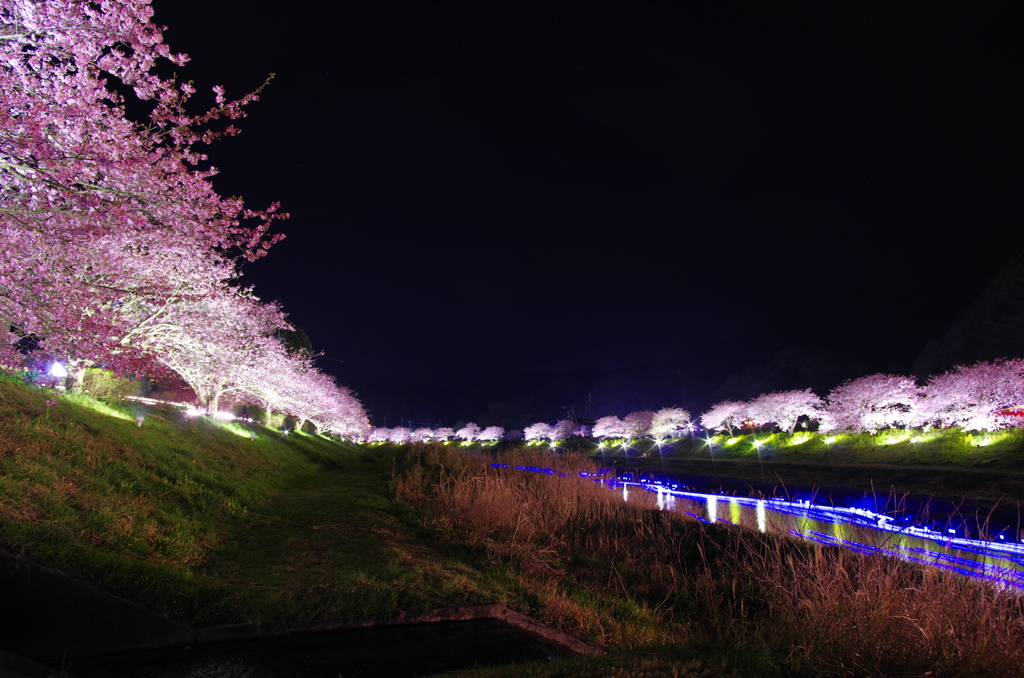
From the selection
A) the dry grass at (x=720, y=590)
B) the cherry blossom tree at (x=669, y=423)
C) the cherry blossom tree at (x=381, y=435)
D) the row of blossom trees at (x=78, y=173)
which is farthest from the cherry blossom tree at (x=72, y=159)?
the cherry blossom tree at (x=381, y=435)

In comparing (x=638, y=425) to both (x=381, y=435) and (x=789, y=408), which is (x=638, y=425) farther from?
(x=381, y=435)

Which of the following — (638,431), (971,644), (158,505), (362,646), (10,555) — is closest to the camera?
(971,644)

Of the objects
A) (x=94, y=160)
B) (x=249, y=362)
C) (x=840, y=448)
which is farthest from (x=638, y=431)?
(x=94, y=160)

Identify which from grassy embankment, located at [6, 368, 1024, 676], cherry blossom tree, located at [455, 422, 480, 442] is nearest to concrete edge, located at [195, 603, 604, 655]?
grassy embankment, located at [6, 368, 1024, 676]

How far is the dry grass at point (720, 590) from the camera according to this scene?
463 centimetres

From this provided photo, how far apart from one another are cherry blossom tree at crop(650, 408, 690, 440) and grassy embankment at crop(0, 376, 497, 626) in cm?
7658

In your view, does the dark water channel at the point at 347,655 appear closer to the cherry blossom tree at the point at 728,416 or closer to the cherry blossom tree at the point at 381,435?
the cherry blossom tree at the point at 728,416

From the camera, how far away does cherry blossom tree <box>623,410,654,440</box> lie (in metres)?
91.6

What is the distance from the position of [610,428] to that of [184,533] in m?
93.8

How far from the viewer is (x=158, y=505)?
31.1 feet

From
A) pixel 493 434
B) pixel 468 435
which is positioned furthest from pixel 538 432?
pixel 468 435

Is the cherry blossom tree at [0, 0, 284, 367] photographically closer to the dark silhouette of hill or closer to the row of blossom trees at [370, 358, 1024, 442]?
the row of blossom trees at [370, 358, 1024, 442]

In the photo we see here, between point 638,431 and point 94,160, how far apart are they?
298 feet

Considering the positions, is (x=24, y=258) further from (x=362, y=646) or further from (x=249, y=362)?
(x=249, y=362)
